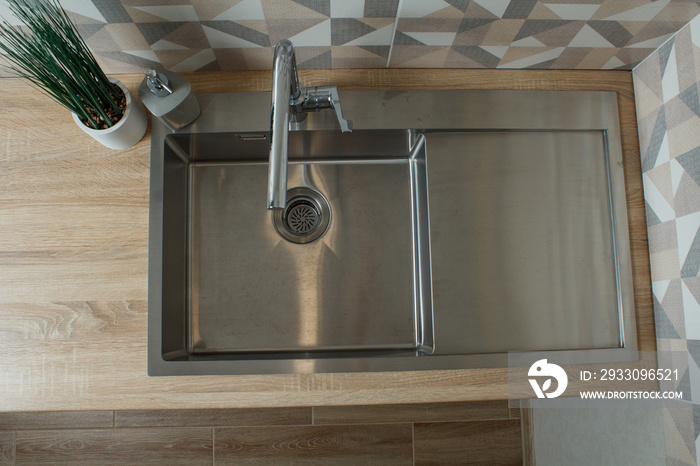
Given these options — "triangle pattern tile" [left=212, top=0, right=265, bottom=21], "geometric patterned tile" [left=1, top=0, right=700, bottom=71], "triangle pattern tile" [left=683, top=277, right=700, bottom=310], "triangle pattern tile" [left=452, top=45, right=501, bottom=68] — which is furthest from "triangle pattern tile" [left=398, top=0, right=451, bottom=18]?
"triangle pattern tile" [left=683, top=277, right=700, bottom=310]

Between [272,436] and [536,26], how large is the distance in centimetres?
110

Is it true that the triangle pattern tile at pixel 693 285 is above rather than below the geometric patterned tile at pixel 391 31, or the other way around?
below

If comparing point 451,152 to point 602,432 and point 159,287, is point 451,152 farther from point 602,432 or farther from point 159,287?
point 602,432

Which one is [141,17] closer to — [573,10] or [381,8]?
[381,8]

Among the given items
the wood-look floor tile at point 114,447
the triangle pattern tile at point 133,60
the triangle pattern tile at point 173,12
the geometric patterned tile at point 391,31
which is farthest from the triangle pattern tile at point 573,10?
the wood-look floor tile at point 114,447

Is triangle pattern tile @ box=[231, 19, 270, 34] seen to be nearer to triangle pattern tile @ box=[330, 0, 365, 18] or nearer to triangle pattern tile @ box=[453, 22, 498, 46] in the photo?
triangle pattern tile @ box=[330, 0, 365, 18]

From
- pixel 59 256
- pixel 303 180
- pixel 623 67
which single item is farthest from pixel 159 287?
pixel 623 67

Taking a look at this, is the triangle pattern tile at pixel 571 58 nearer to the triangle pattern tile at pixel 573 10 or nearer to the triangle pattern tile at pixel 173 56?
the triangle pattern tile at pixel 573 10

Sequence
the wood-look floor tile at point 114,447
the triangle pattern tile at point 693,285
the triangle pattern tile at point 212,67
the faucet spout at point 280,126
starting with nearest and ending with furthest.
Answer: the faucet spout at point 280,126
the triangle pattern tile at point 693,285
the triangle pattern tile at point 212,67
the wood-look floor tile at point 114,447

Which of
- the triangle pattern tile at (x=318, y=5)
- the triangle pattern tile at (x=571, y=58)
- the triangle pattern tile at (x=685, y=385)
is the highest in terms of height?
the triangle pattern tile at (x=318, y=5)

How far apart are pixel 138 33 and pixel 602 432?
1.19 meters

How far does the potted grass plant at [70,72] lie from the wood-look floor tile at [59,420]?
0.76 m

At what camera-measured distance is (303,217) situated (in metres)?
0.85

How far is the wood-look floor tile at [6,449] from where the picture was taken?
1.06 m
